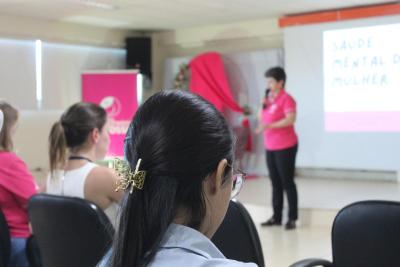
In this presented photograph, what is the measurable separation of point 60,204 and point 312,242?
2822mm

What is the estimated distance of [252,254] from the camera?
180 cm

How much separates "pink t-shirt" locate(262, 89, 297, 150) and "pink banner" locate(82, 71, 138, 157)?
2817 mm

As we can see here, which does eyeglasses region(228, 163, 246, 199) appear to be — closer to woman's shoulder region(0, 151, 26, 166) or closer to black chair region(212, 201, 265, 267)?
black chair region(212, 201, 265, 267)

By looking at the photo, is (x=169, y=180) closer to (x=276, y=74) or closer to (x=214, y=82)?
(x=276, y=74)

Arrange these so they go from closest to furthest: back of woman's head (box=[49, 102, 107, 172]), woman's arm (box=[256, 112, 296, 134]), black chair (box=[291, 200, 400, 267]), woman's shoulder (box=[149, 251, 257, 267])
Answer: woman's shoulder (box=[149, 251, 257, 267]) → black chair (box=[291, 200, 400, 267]) → back of woman's head (box=[49, 102, 107, 172]) → woman's arm (box=[256, 112, 296, 134])

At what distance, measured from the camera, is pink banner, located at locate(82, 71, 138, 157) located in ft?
23.0

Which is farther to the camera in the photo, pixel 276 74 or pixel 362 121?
pixel 362 121

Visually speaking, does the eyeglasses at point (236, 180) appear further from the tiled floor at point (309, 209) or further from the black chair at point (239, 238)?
the tiled floor at point (309, 209)

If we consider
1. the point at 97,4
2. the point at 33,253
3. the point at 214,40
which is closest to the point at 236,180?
the point at 33,253

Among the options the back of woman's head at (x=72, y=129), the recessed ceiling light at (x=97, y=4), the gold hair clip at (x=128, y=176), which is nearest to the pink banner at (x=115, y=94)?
the recessed ceiling light at (x=97, y=4)

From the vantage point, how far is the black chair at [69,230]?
5.79 ft

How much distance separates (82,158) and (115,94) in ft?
16.1

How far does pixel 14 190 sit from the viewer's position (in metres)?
2.29

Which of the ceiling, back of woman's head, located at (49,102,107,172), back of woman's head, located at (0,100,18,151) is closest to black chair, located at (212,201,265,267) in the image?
back of woman's head, located at (49,102,107,172)
